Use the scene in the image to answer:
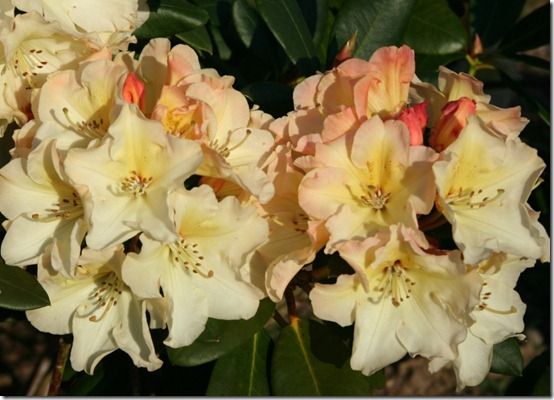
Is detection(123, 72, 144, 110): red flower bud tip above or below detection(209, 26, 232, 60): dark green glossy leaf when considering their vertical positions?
above

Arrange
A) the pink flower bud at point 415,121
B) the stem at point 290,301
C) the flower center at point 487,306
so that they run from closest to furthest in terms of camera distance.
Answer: the pink flower bud at point 415,121
the flower center at point 487,306
the stem at point 290,301

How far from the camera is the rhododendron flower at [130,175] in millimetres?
1269

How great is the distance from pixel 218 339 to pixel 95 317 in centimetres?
21

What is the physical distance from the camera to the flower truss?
132 cm

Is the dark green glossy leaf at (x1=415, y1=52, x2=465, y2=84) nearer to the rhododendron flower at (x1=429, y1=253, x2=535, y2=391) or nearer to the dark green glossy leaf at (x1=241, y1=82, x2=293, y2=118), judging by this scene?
the dark green glossy leaf at (x1=241, y1=82, x2=293, y2=118)

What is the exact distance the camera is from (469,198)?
140cm

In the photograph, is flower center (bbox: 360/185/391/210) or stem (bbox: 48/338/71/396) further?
stem (bbox: 48/338/71/396)

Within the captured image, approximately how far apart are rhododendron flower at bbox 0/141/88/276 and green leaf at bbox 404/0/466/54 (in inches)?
33.8

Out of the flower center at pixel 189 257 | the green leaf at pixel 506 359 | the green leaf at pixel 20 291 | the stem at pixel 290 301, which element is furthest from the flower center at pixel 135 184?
the green leaf at pixel 506 359

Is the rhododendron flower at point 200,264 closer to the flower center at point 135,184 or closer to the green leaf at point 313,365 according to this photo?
the flower center at point 135,184

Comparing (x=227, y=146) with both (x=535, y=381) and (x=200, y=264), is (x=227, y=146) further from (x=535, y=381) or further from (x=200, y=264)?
(x=535, y=381)

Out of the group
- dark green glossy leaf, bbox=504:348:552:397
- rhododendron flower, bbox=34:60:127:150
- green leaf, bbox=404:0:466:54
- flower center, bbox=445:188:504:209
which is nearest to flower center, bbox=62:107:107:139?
rhododendron flower, bbox=34:60:127:150

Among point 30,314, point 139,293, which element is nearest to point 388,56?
point 139,293

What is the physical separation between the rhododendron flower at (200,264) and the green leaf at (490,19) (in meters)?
1.01
